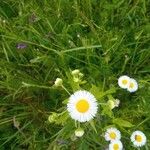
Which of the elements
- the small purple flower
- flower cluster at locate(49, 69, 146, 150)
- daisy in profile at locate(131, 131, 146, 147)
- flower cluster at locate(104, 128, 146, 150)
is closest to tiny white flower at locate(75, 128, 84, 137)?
flower cluster at locate(49, 69, 146, 150)

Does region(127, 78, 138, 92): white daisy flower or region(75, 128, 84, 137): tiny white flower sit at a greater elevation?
region(127, 78, 138, 92): white daisy flower

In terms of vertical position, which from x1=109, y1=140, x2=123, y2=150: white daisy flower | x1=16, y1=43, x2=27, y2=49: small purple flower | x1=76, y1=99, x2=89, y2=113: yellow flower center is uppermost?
x1=16, y1=43, x2=27, y2=49: small purple flower

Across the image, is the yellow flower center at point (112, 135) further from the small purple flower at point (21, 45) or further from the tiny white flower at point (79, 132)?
the small purple flower at point (21, 45)

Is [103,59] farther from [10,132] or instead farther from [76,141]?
[10,132]

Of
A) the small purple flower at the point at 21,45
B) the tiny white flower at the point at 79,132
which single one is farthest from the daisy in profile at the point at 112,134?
the small purple flower at the point at 21,45

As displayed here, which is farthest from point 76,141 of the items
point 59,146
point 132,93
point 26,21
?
point 26,21

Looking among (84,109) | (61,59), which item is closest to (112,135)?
(84,109)

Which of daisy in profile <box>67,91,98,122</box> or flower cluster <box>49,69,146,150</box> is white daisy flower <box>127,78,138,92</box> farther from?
daisy in profile <box>67,91,98,122</box>
